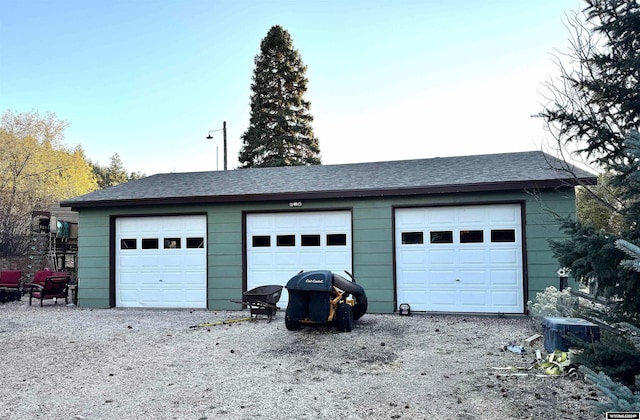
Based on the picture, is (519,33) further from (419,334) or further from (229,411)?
(229,411)

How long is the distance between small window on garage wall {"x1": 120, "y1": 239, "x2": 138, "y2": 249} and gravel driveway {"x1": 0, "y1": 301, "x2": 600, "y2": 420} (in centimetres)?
264

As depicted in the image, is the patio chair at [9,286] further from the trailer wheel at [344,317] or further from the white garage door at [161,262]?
the trailer wheel at [344,317]

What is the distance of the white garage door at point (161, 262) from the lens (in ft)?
32.0

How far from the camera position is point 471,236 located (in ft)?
28.0

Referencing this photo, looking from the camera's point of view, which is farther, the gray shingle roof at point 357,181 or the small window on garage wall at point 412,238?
the small window on garage wall at point 412,238

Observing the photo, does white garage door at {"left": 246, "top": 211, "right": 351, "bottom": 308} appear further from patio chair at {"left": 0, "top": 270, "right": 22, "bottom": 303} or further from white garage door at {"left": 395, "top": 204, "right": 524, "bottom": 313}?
patio chair at {"left": 0, "top": 270, "right": 22, "bottom": 303}

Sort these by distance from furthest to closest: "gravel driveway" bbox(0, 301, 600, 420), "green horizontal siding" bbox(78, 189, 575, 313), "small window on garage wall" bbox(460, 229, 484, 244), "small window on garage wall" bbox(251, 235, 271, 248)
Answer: "small window on garage wall" bbox(251, 235, 271, 248) < "small window on garage wall" bbox(460, 229, 484, 244) < "green horizontal siding" bbox(78, 189, 575, 313) < "gravel driveway" bbox(0, 301, 600, 420)

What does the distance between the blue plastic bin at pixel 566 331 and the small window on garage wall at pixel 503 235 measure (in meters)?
3.42

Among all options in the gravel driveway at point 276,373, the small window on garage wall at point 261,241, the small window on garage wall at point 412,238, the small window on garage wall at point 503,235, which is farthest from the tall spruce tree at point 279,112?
the gravel driveway at point 276,373

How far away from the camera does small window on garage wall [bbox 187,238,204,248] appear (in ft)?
32.0

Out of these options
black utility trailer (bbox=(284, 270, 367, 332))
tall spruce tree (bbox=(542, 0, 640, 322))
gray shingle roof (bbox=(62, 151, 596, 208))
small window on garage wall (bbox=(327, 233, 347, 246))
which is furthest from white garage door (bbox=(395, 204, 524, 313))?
tall spruce tree (bbox=(542, 0, 640, 322))

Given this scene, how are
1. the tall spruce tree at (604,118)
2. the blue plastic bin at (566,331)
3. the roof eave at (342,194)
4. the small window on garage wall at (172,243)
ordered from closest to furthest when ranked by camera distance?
1. the tall spruce tree at (604,118)
2. the blue plastic bin at (566,331)
3. the roof eave at (342,194)
4. the small window on garage wall at (172,243)

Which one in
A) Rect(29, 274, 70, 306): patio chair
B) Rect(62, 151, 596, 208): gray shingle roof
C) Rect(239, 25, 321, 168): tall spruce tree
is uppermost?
Rect(239, 25, 321, 168): tall spruce tree

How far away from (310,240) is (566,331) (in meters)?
5.50
